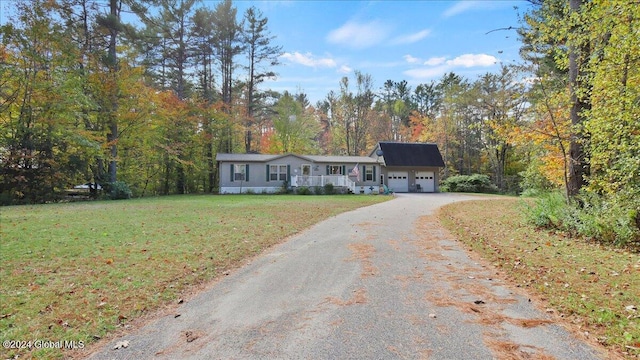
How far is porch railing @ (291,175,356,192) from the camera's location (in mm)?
25625

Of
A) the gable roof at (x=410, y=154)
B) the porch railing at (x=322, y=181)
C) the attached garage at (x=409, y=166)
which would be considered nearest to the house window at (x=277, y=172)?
the porch railing at (x=322, y=181)

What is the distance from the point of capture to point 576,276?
4.87m

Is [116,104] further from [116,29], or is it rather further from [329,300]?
[329,300]

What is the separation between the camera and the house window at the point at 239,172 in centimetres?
2547

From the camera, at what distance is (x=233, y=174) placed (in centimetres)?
2541

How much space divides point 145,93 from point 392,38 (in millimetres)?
16890

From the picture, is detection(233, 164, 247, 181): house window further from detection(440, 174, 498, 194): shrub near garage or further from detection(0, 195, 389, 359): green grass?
detection(440, 174, 498, 194): shrub near garage

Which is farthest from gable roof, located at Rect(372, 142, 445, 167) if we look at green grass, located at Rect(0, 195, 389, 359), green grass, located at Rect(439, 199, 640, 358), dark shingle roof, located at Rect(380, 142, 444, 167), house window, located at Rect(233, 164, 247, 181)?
green grass, located at Rect(439, 199, 640, 358)

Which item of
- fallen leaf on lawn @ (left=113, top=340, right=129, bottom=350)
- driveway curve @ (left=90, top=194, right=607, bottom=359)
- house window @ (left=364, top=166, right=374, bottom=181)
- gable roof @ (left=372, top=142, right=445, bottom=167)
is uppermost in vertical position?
gable roof @ (left=372, top=142, right=445, bottom=167)

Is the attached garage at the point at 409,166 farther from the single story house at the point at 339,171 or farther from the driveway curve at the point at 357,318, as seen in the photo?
the driveway curve at the point at 357,318

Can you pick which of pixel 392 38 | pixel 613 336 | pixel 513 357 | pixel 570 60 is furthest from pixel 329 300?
pixel 392 38

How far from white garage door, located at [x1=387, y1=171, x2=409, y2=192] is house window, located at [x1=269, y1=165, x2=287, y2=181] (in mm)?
9594

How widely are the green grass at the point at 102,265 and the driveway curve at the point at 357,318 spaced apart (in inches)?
24.2

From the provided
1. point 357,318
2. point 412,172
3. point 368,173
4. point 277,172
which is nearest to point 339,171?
point 368,173
